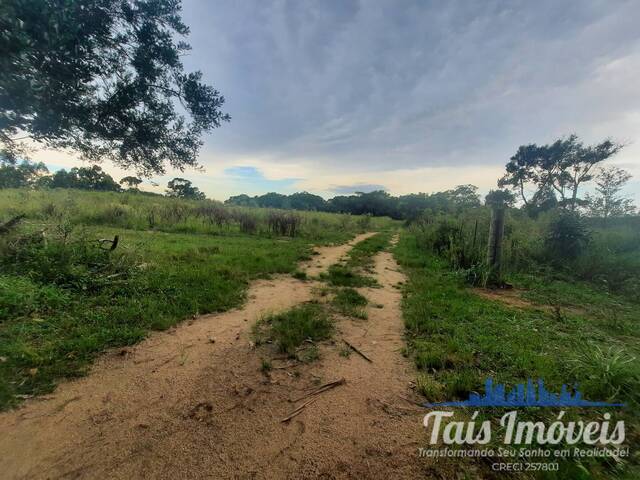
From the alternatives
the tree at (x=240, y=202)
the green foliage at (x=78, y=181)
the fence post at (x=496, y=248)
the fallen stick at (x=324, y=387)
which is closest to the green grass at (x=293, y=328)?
the fallen stick at (x=324, y=387)

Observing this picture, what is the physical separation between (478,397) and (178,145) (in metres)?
6.09

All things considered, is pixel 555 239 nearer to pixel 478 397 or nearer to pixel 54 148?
pixel 478 397

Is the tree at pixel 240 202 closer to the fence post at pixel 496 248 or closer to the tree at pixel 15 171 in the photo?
the tree at pixel 15 171

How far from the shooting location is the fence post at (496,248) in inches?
246

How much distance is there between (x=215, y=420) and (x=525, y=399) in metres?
2.72

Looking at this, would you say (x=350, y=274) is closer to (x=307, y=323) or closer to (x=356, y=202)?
(x=307, y=323)

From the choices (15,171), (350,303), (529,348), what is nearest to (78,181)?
(15,171)

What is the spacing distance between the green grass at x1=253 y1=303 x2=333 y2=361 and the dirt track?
30 cm

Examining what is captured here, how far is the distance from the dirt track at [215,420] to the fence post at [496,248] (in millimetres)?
4626

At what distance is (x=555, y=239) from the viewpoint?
8625 mm

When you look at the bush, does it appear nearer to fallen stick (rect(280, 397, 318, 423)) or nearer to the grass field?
fallen stick (rect(280, 397, 318, 423))

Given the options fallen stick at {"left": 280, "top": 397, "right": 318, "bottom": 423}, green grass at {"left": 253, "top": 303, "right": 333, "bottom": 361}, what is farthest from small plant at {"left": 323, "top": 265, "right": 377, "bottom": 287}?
fallen stick at {"left": 280, "top": 397, "right": 318, "bottom": 423}

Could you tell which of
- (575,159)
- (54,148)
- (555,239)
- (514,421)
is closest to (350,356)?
(514,421)

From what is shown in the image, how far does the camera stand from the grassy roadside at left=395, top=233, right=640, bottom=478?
2.32 m
